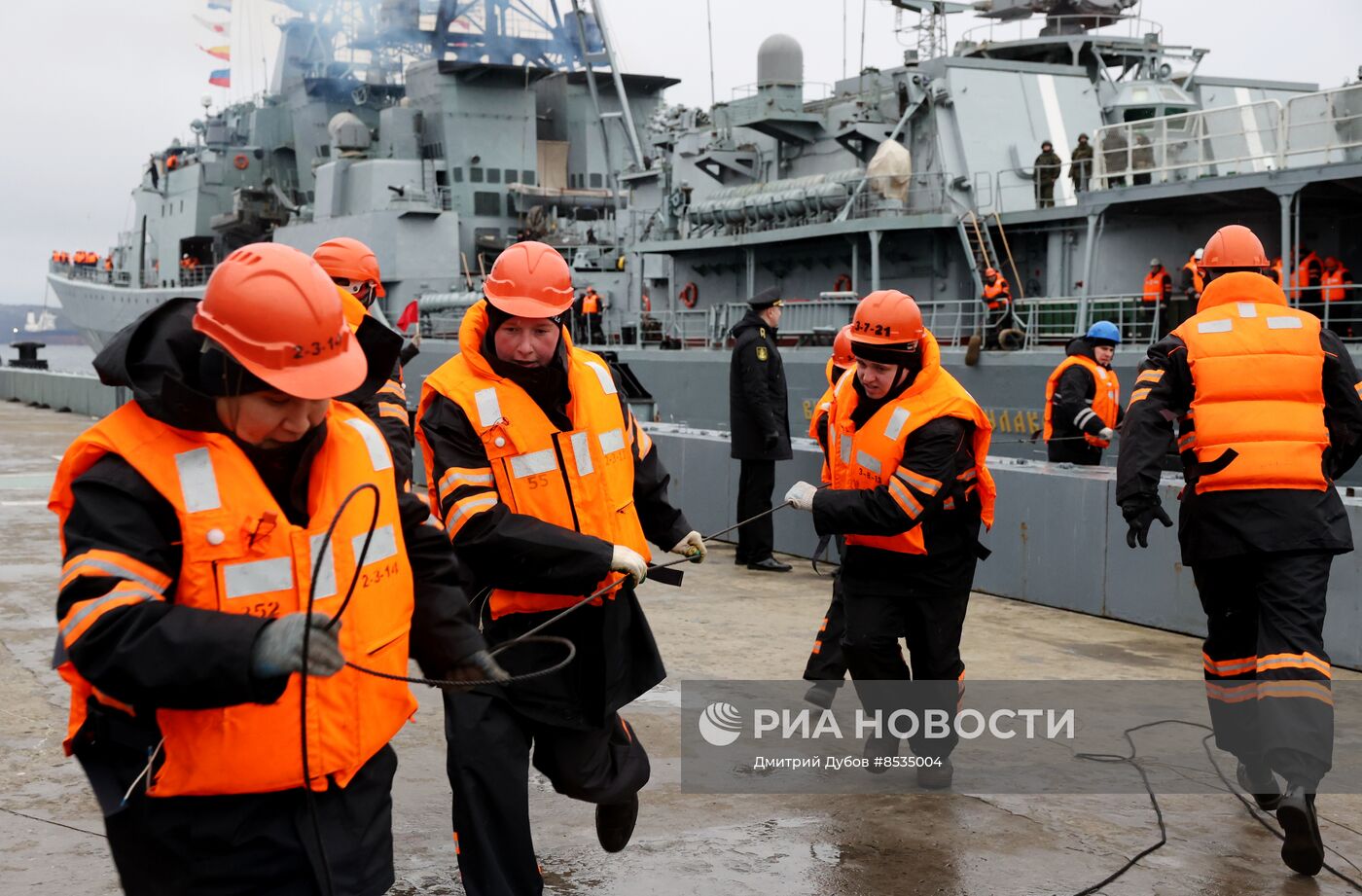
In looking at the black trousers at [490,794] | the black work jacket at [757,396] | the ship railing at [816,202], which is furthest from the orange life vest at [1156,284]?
the black trousers at [490,794]

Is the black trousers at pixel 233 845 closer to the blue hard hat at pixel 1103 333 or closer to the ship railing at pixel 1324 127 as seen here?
the blue hard hat at pixel 1103 333

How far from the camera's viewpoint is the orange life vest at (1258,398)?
4.63m

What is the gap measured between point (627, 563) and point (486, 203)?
3133 cm

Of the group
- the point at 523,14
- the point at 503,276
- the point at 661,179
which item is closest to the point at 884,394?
the point at 503,276

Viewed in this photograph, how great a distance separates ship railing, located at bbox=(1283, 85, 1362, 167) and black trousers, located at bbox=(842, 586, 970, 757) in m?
12.7

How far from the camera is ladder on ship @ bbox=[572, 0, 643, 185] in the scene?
32.1 m

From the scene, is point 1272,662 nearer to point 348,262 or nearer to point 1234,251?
point 1234,251

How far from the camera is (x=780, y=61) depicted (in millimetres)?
25172

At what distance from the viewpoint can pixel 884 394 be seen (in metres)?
5.04

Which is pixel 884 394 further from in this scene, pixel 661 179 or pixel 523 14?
pixel 523 14

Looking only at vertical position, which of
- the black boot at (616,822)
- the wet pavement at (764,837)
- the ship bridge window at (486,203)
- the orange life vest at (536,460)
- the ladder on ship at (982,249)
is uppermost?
the ship bridge window at (486,203)

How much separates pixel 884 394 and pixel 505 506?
175 cm

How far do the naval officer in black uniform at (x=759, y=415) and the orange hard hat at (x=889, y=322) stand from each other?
4999 millimetres

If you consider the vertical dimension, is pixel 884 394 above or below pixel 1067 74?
below
